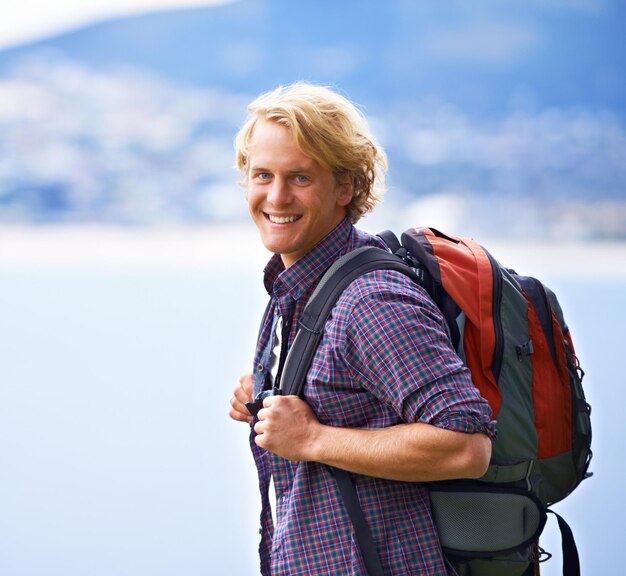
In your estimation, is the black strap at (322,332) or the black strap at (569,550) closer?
the black strap at (322,332)

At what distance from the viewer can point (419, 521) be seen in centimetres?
128

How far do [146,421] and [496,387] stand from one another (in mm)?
3080

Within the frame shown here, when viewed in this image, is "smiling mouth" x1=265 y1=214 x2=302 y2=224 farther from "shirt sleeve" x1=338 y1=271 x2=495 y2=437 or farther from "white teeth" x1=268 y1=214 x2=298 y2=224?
"shirt sleeve" x1=338 y1=271 x2=495 y2=437

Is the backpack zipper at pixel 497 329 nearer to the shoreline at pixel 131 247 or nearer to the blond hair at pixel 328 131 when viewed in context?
the blond hair at pixel 328 131

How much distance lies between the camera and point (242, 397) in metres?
1.56

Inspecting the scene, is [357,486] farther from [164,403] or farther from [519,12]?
[519,12]

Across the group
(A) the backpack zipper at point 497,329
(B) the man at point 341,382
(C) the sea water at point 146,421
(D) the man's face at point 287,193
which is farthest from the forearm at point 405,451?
(C) the sea water at point 146,421

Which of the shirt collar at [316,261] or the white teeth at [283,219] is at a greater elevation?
the white teeth at [283,219]

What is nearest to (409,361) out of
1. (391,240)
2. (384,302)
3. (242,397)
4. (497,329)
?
(384,302)

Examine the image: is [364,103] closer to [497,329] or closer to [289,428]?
[497,329]

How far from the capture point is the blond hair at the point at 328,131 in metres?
1.33

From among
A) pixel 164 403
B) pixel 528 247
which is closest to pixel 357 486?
pixel 164 403

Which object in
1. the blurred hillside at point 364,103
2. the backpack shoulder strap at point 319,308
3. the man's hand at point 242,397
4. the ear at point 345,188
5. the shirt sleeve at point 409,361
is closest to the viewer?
the shirt sleeve at point 409,361

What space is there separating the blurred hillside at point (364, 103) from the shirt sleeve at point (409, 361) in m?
4.15
